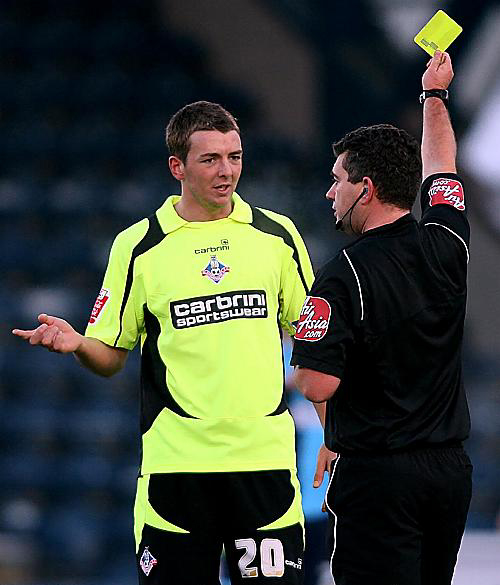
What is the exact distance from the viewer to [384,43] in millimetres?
6805

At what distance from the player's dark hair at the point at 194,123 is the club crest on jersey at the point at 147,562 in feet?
3.03

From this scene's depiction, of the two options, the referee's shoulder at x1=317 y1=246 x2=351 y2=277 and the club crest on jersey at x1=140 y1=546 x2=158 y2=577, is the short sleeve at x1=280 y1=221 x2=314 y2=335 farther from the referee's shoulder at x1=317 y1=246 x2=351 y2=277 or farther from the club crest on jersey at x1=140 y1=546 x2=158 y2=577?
the club crest on jersey at x1=140 y1=546 x2=158 y2=577

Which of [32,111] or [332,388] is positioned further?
[32,111]

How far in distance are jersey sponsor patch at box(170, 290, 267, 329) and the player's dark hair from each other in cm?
35

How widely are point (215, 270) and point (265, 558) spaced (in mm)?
669

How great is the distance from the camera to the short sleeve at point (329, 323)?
83.3 inches

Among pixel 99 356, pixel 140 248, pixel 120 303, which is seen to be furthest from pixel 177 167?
pixel 99 356

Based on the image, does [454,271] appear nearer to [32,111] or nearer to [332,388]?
[332,388]

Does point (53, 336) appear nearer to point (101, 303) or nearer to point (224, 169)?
point (101, 303)

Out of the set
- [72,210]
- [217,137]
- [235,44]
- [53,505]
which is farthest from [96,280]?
[217,137]

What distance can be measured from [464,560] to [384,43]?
342 centimetres

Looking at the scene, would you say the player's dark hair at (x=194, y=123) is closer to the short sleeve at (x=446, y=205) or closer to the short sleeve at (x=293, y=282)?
the short sleeve at (x=293, y=282)

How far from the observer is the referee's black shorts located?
2139 mm

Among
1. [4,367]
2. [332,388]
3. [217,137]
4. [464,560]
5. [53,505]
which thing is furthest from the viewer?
[4,367]
